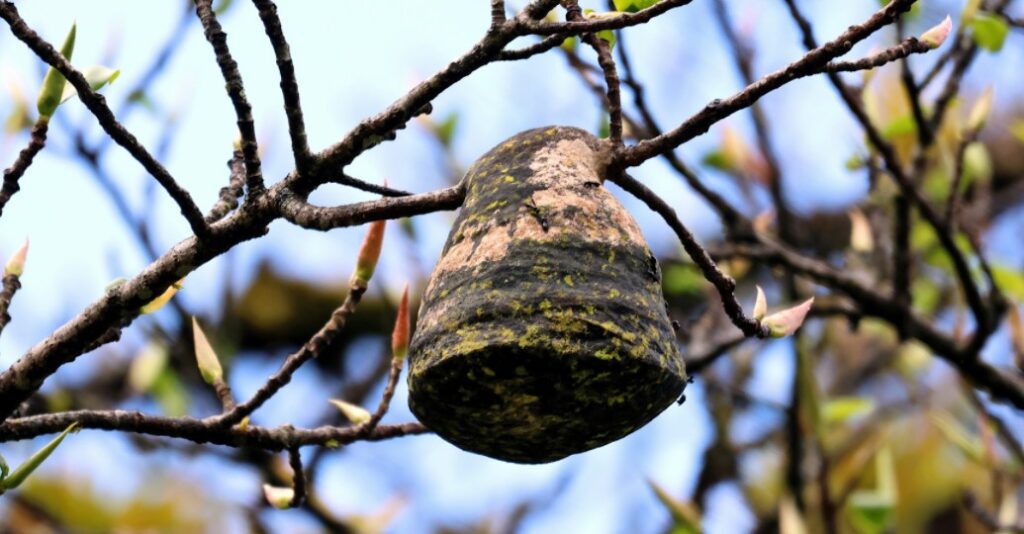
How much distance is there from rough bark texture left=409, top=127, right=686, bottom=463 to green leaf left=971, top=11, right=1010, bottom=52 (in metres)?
1.31

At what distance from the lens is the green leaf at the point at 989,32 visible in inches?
85.0

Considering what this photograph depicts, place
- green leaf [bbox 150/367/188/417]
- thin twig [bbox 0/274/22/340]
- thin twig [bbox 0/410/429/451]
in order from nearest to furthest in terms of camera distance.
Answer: thin twig [bbox 0/410/429/451], thin twig [bbox 0/274/22/340], green leaf [bbox 150/367/188/417]

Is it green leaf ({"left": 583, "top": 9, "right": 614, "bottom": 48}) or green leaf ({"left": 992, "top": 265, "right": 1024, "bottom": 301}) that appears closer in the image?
green leaf ({"left": 583, "top": 9, "right": 614, "bottom": 48})

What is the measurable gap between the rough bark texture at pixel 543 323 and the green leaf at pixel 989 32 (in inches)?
51.7

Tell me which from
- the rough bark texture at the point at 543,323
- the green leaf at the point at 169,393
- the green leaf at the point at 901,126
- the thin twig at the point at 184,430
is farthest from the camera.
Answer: the green leaf at the point at 169,393

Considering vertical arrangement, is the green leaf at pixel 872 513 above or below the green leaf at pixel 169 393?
below

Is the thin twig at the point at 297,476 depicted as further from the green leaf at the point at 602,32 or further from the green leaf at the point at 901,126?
the green leaf at the point at 901,126

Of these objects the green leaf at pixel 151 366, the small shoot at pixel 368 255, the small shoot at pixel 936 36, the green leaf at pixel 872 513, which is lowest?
the green leaf at pixel 872 513

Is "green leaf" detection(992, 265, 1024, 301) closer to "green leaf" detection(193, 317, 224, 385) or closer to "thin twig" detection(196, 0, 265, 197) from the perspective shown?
"green leaf" detection(193, 317, 224, 385)

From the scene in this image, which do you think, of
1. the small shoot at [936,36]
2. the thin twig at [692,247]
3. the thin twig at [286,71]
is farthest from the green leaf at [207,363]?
the small shoot at [936,36]

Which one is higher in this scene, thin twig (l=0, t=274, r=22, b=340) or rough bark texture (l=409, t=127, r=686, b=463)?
thin twig (l=0, t=274, r=22, b=340)

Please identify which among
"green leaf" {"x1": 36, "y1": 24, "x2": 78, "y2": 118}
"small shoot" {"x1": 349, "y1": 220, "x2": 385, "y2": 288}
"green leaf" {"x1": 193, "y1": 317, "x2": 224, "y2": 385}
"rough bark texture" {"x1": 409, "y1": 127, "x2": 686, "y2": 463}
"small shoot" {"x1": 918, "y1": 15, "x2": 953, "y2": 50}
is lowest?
"rough bark texture" {"x1": 409, "y1": 127, "x2": 686, "y2": 463}

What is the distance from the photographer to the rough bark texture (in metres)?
0.99

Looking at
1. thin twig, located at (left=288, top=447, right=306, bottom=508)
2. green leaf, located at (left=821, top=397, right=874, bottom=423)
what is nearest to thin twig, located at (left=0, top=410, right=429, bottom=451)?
thin twig, located at (left=288, top=447, right=306, bottom=508)
